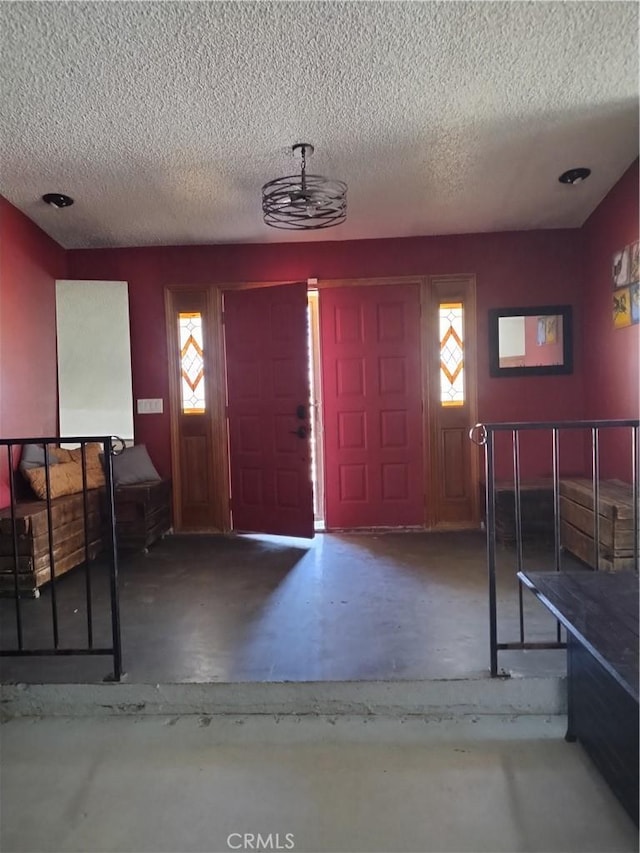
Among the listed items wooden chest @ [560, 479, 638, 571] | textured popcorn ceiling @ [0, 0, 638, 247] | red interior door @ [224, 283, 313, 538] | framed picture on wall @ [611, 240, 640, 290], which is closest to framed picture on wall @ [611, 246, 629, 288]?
framed picture on wall @ [611, 240, 640, 290]

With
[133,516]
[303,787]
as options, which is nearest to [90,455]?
[133,516]

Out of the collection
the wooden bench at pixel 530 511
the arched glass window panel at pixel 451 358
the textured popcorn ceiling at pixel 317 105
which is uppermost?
the textured popcorn ceiling at pixel 317 105

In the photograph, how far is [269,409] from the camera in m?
4.48

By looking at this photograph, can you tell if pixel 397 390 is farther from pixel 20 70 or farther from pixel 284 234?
pixel 20 70

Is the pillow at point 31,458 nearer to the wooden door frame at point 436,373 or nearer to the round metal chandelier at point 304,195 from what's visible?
the round metal chandelier at point 304,195

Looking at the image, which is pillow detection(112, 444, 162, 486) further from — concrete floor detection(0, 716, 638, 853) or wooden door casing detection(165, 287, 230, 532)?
concrete floor detection(0, 716, 638, 853)

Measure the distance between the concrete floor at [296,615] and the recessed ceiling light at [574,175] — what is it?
8.12 feet

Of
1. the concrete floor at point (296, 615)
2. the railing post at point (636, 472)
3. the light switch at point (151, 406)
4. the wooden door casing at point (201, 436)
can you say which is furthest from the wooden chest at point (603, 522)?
the light switch at point (151, 406)

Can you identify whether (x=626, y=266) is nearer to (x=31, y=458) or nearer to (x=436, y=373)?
(x=436, y=373)

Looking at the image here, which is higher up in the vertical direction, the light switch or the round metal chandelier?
the round metal chandelier
